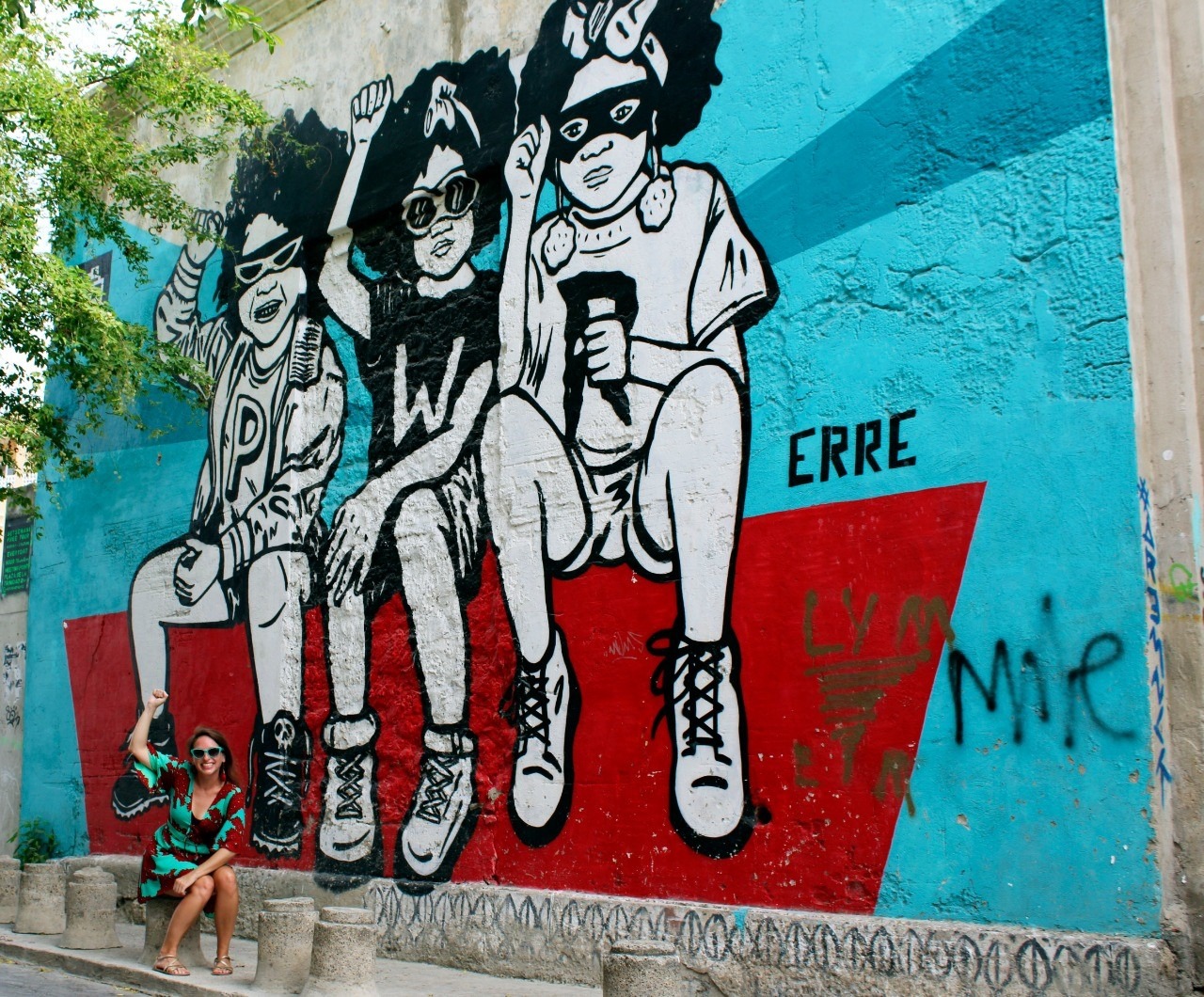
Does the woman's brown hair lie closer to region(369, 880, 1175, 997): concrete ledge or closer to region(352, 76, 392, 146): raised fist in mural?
region(369, 880, 1175, 997): concrete ledge

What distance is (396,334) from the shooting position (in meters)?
9.07

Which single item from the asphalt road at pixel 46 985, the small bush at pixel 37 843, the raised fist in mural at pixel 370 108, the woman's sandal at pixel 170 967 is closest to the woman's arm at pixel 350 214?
the raised fist in mural at pixel 370 108

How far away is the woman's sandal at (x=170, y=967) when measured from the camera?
7059 millimetres

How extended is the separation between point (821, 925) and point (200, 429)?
7007 mm

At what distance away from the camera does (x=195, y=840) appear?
740 cm

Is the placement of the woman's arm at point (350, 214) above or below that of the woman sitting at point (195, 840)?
above

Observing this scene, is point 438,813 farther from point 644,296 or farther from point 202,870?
point 644,296

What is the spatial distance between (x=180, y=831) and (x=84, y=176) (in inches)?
210

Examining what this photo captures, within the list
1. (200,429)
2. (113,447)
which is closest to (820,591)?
(200,429)

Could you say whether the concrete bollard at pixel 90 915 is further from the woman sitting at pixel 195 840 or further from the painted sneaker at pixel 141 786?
the painted sneaker at pixel 141 786

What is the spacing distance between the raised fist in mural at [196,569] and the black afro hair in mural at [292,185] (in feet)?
6.60

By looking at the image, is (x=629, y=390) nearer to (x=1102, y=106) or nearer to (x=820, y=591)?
(x=820, y=591)

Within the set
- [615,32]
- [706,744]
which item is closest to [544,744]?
[706,744]

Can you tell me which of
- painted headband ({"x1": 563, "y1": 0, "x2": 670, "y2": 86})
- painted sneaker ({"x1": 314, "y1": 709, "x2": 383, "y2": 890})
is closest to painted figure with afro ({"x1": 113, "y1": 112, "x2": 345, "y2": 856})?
painted sneaker ({"x1": 314, "y1": 709, "x2": 383, "y2": 890})
